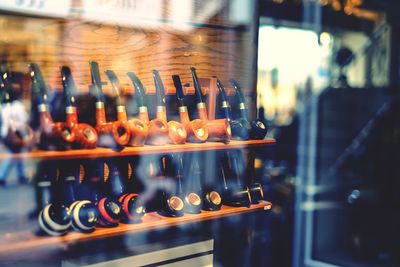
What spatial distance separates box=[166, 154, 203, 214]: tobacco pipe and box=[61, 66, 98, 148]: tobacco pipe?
667 millimetres

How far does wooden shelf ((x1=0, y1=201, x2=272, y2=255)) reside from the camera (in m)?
2.30

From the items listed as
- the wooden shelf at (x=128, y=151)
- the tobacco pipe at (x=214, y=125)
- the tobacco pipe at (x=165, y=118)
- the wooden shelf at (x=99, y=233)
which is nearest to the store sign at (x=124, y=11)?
the tobacco pipe at (x=165, y=118)

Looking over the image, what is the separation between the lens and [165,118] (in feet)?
9.32

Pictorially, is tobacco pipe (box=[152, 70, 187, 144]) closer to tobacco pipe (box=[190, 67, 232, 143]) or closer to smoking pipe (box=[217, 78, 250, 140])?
tobacco pipe (box=[190, 67, 232, 143])

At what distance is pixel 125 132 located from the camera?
2.60m

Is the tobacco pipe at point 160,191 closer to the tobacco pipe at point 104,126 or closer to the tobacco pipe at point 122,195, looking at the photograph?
the tobacco pipe at point 122,195

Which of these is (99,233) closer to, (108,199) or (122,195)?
(108,199)

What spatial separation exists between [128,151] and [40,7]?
93 centimetres

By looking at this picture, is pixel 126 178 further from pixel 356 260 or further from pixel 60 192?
pixel 356 260

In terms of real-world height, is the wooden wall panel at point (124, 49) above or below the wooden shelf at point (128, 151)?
above

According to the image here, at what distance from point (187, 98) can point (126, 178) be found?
0.67 m

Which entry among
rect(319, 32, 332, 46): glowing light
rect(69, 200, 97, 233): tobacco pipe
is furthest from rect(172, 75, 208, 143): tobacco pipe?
rect(319, 32, 332, 46): glowing light

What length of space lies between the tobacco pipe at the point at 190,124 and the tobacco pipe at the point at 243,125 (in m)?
0.26

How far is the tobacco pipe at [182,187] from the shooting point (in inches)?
116
